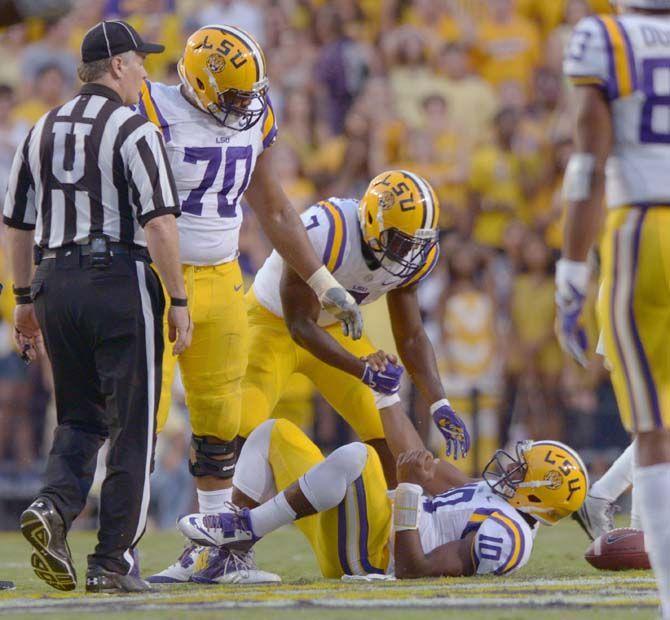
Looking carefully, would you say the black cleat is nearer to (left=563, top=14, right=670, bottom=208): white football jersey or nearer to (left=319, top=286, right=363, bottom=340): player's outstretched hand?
(left=319, top=286, right=363, bottom=340): player's outstretched hand

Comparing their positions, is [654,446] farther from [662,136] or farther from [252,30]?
[252,30]

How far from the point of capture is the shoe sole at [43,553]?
4.82m

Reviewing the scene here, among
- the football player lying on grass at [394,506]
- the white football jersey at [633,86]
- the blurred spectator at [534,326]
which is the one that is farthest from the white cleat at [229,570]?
the blurred spectator at [534,326]

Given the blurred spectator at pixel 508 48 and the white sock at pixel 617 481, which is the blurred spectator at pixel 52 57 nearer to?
the blurred spectator at pixel 508 48

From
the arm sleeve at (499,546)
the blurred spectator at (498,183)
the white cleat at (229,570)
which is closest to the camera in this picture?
the arm sleeve at (499,546)

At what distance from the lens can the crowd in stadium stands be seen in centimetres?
965

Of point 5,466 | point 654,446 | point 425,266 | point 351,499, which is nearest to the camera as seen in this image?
point 654,446

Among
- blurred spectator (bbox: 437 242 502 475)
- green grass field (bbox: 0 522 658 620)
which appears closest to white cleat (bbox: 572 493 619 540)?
green grass field (bbox: 0 522 658 620)

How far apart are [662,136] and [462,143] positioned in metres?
7.29

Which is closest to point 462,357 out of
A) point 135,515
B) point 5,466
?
point 5,466

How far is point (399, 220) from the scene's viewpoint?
19.3 feet

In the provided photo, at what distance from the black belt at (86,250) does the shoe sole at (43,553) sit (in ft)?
2.84

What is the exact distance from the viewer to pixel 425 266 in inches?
242

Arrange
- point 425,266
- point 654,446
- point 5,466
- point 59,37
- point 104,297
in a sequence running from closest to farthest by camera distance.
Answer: point 654,446 → point 104,297 → point 425,266 → point 5,466 → point 59,37
